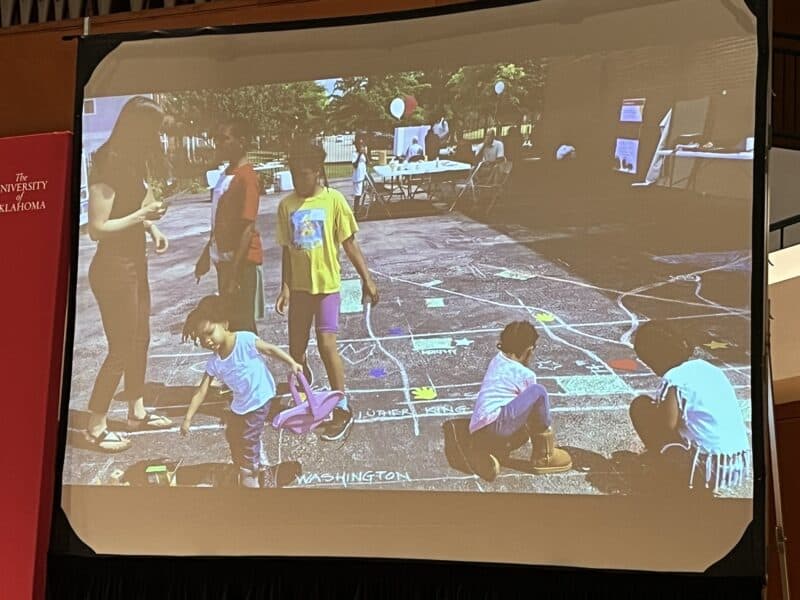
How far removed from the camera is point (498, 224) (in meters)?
2.74

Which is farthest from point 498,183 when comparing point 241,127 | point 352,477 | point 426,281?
point 352,477

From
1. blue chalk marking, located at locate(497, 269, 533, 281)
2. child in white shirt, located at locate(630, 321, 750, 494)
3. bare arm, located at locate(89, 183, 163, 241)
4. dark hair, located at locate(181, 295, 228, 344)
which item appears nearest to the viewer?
child in white shirt, located at locate(630, 321, 750, 494)

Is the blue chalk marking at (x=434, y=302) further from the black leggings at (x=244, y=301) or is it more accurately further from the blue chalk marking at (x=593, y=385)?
the black leggings at (x=244, y=301)

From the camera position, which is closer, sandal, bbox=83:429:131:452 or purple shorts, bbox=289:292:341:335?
purple shorts, bbox=289:292:341:335

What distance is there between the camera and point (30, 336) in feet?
10.2

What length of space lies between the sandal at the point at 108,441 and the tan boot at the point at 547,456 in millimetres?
1478

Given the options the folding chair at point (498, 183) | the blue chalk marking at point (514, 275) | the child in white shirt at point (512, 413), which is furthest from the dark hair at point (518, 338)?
the folding chair at point (498, 183)

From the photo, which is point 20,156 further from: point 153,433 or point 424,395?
point 424,395

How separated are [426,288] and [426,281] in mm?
26

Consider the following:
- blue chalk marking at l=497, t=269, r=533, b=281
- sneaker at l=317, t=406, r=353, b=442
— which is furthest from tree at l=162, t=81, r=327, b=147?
sneaker at l=317, t=406, r=353, b=442

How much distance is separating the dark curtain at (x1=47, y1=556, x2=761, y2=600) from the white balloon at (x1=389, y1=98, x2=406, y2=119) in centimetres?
153

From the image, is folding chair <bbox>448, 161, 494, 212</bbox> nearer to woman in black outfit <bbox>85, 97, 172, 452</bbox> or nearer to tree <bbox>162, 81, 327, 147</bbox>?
tree <bbox>162, 81, 327, 147</bbox>

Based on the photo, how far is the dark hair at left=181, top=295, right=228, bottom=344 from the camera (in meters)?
2.92

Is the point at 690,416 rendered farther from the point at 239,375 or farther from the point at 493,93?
the point at 239,375
